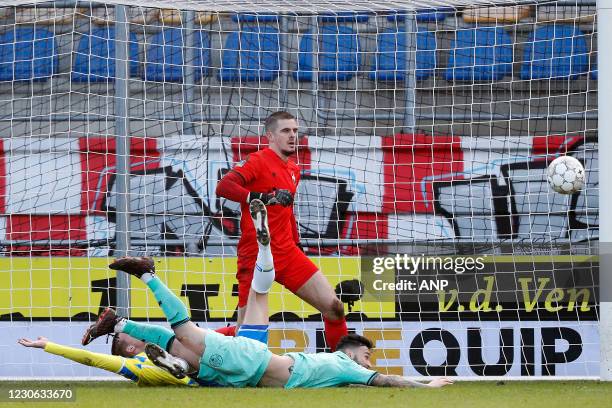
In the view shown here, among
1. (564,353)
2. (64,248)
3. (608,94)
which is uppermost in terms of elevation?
(608,94)

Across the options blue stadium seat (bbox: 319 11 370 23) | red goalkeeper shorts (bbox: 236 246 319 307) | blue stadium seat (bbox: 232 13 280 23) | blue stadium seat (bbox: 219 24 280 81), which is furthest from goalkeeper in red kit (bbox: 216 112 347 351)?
blue stadium seat (bbox: 232 13 280 23)

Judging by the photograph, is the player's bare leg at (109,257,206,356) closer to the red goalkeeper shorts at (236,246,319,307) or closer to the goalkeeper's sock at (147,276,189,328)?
the goalkeeper's sock at (147,276,189,328)

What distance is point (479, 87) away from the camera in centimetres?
1007

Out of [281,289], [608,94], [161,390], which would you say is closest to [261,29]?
[281,289]

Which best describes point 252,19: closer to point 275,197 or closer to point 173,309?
point 275,197

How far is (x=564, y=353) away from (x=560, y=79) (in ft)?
8.84

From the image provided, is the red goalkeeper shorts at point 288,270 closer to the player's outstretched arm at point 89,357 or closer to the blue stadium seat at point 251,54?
the player's outstretched arm at point 89,357

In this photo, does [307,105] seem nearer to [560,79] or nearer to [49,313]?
[560,79]

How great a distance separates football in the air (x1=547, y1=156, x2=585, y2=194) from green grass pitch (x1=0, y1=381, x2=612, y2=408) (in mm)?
1349

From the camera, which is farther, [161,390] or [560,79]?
[560,79]

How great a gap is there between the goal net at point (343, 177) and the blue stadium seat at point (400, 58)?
27 millimetres

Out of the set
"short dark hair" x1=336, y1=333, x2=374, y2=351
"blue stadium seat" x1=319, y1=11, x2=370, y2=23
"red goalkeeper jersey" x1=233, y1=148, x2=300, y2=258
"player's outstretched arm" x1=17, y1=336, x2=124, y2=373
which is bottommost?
"player's outstretched arm" x1=17, y1=336, x2=124, y2=373

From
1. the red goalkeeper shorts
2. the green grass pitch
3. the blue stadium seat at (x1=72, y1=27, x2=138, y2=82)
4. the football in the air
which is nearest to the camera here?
the green grass pitch

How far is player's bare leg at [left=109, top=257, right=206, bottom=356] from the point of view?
6.46 meters
